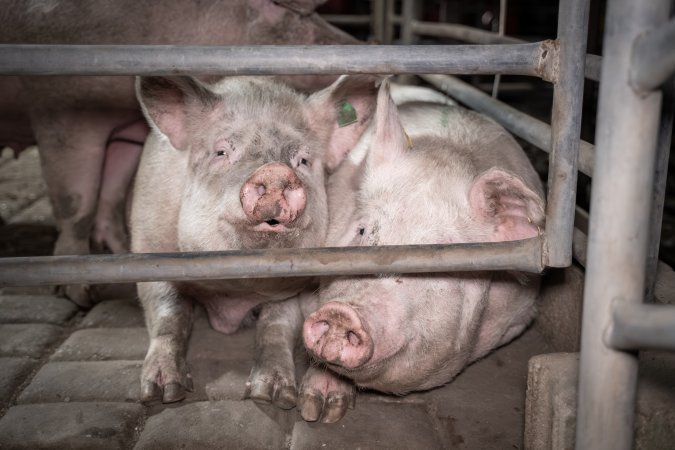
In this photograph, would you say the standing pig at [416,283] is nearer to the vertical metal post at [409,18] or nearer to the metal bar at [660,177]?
the metal bar at [660,177]

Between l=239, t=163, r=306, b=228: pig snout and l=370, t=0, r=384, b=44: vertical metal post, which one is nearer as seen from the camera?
l=239, t=163, r=306, b=228: pig snout

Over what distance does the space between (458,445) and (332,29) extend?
2.60 metres

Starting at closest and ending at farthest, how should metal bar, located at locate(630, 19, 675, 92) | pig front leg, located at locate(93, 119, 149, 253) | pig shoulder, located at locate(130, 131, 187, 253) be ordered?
metal bar, located at locate(630, 19, 675, 92)
pig shoulder, located at locate(130, 131, 187, 253)
pig front leg, located at locate(93, 119, 149, 253)

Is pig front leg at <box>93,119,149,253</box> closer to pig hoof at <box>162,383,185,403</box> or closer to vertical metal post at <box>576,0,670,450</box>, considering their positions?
pig hoof at <box>162,383,185,403</box>

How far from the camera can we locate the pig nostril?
230 centimetres

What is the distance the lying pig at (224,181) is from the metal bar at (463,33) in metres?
1.03

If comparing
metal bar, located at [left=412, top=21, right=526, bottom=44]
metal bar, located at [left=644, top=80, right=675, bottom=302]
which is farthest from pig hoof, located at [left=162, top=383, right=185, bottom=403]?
metal bar, located at [left=412, top=21, right=526, bottom=44]

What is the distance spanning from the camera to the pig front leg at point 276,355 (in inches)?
110

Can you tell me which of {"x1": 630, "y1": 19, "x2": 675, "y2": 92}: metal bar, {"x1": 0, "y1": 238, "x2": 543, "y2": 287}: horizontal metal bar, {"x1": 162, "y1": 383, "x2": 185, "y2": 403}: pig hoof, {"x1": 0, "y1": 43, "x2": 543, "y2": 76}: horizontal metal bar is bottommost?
{"x1": 162, "y1": 383, "x2": 185, "y2": 403}: pig hoof

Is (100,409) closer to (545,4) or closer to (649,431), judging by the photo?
(649,431)

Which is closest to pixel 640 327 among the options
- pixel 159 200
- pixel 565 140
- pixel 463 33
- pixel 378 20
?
pixel 565 140

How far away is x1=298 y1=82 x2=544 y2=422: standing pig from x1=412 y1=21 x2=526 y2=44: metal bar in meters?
0.88

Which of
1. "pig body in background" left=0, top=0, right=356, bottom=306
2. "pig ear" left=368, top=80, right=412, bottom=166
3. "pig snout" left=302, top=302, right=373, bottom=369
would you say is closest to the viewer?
"pig snout" left=302, top=302, right=373, bottom=369

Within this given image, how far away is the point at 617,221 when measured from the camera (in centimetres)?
159
